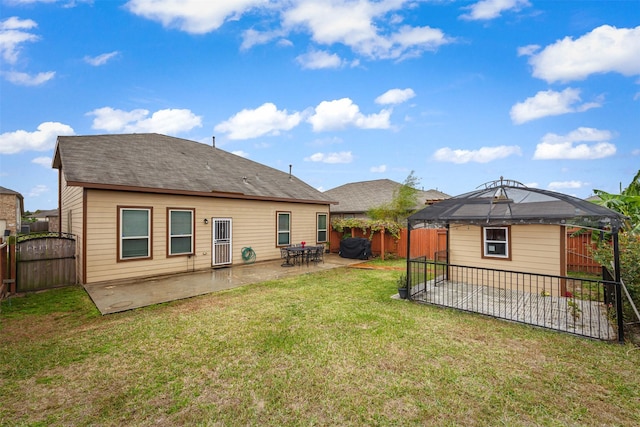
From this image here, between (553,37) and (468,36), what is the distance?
2913 mm

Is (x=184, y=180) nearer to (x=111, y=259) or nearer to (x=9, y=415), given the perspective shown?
(x=111, y=259)

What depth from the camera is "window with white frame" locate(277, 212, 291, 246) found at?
40.7 ft

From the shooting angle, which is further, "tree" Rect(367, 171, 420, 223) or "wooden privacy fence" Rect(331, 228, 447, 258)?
"tree" Rect(367, 171, 420, 223)

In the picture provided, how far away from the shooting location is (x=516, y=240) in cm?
728

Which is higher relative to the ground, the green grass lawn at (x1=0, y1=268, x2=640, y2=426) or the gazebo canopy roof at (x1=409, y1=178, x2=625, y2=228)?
the gazebo canopy roof at (x1=409, y1=178, x2=625, y2=228)


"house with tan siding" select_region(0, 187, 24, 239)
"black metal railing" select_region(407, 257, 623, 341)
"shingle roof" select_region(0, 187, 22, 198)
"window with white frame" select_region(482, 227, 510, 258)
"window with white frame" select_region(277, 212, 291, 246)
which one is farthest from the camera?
"shingle roof" select_region(0, 187, 22, 198)

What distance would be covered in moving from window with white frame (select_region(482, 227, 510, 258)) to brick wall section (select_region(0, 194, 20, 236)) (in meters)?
32.2

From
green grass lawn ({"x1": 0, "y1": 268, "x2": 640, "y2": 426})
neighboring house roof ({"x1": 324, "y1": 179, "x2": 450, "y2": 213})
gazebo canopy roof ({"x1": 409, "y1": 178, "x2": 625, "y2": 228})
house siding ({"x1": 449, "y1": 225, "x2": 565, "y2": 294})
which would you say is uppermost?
neighboring house roof ({"x1": 324, "y1": 179, "x2": 450, "y2": 213})

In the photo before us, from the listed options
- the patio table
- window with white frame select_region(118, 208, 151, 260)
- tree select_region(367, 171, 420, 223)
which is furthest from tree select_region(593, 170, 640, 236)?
window with white frame select_region(118, 208, 151, 260)

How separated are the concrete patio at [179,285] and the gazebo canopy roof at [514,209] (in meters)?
5.01

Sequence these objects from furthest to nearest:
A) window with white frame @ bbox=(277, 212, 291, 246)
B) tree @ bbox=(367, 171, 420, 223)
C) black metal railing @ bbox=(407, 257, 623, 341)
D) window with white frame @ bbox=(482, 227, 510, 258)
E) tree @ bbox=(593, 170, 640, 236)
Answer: tree @ bbox=(367, 171, 420, 223)
window with white frame @ bbox=(277, 212, 291, 246)
window with white frame @ bbox=(482, 227, 510, 258)
tree @ bbox=(593, 170, 640, 236)
black metal railing @ bbox=(407, 257, 623, 341)

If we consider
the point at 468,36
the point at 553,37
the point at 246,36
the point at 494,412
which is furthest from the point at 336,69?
the point at 494,412

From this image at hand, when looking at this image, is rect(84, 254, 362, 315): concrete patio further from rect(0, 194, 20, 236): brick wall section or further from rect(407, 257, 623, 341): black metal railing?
rect(0, 194, 20, 236): brick wall section

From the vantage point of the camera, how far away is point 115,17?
10.0m
